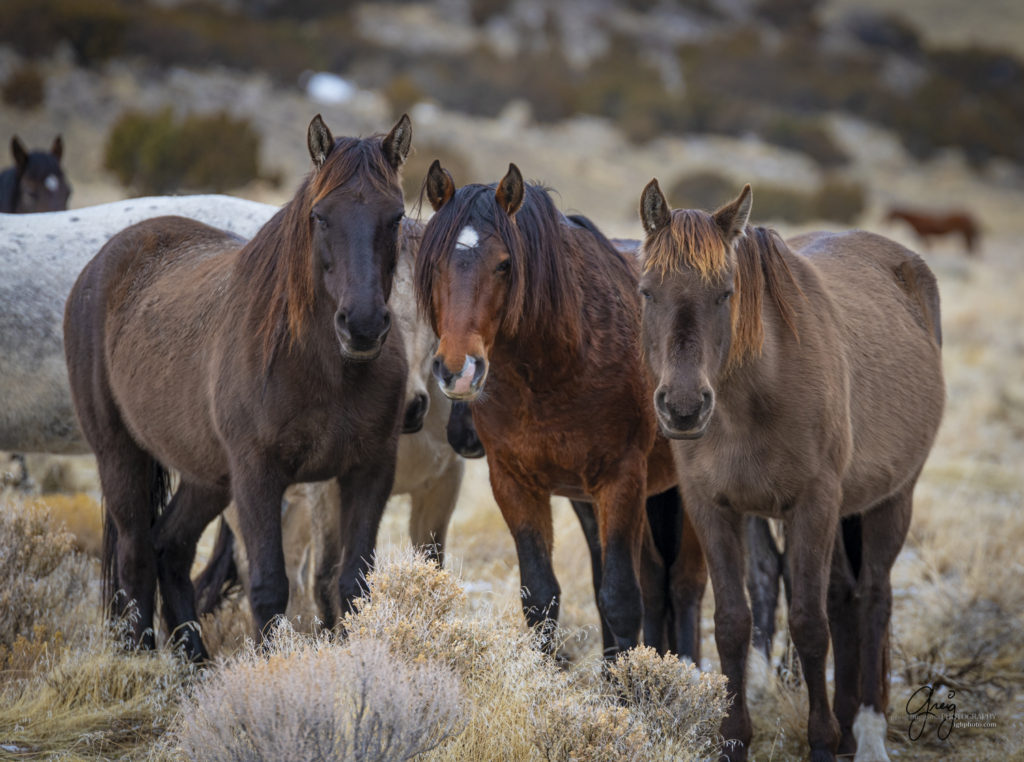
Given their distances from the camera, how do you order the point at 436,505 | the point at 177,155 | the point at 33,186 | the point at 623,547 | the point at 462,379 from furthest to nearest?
1. the point at 177,155
2. the point at 33,186
3. the point at 436,505
4. the point at 623,547
5. the point at 462,379

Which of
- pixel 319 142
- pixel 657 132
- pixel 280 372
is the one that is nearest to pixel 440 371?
pixel 280 372

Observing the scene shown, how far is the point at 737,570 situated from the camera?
156 inches

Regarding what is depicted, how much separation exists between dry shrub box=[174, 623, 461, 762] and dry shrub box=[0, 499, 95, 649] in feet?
5.21

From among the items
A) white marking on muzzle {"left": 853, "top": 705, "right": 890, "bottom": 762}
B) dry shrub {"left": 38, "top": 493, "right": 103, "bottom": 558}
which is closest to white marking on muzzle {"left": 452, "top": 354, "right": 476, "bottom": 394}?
white marking on muzzle {"left": 853, "top": 705, "right": 890, "bottom": 762}

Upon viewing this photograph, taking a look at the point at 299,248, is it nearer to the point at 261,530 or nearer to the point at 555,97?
the point at 261,530

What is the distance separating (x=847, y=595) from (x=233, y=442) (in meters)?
2.78

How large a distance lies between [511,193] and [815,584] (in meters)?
1.92

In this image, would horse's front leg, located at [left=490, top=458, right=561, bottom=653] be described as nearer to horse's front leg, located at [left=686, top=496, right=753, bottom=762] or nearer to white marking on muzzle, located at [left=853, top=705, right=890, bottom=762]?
horse's front leg, located at [left=686, top=496, right=753, bottom=762]

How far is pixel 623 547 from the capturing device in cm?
427

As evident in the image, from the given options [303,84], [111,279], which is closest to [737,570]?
[111,279]

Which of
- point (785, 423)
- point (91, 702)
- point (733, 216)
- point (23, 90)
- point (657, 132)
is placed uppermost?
point (23, 90)

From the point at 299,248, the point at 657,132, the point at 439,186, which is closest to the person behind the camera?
the point at 299,248

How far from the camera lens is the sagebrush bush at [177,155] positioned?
18422mm

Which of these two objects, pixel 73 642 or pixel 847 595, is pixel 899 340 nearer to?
pixel 847 595
